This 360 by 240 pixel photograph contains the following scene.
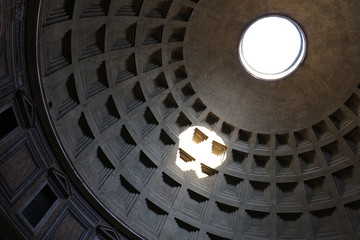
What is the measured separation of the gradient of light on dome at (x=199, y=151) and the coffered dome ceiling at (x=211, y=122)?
0.28 feet

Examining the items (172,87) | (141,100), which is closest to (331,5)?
(172,87)

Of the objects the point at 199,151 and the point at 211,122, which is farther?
the point at 211,122

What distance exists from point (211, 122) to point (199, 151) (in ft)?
6.25

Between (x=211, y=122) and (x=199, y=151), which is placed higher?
(x=211, y=122)

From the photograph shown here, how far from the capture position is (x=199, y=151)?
25.6 meters

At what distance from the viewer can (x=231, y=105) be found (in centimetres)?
2614

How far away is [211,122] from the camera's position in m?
26.2

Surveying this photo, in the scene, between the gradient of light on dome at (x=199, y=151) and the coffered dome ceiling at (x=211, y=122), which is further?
the gradient of light on dome at (x=199, y=151)

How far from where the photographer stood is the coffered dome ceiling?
21.4 meters

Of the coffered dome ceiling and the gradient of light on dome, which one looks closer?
the coffered dome ceiling

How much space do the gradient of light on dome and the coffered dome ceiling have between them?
85 mm

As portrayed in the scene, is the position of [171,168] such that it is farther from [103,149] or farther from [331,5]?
[331,5]

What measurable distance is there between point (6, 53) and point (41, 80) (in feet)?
7.45

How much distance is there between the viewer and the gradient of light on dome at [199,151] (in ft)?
82.9
